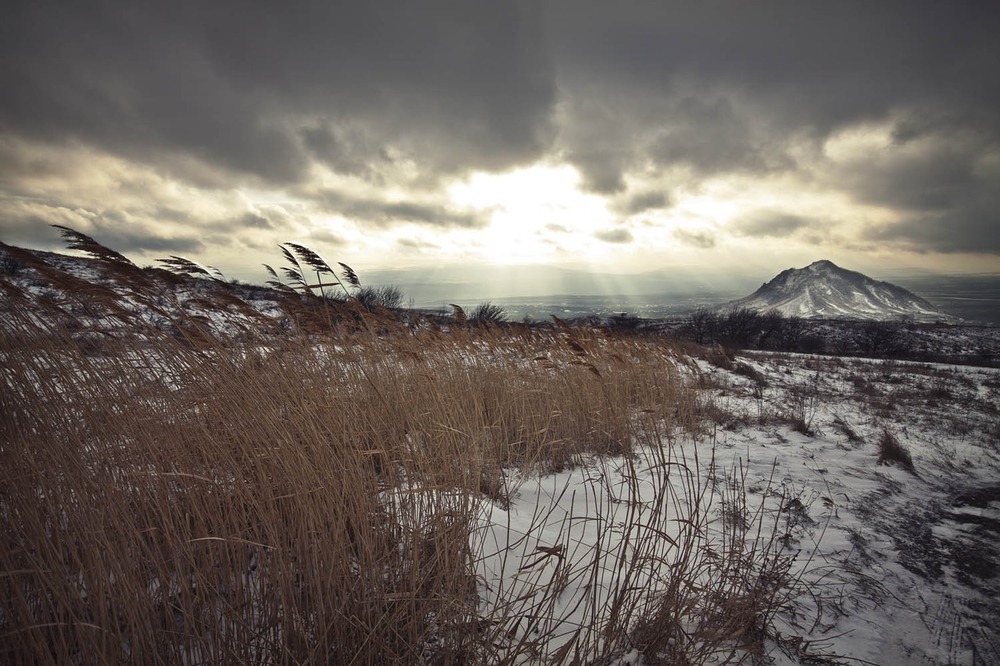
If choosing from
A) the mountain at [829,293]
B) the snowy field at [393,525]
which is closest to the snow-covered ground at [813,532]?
the snowy field at [393,525]

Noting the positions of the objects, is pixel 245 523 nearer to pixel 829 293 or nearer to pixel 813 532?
pixel 813 532

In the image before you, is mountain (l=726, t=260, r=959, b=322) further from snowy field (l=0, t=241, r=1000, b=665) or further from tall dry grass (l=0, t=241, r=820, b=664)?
tall dry grass (l=0, t=241, r=820, b=664)

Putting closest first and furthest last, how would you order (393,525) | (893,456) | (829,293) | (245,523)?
(245,523), (393,525), (893,456), (829,293)

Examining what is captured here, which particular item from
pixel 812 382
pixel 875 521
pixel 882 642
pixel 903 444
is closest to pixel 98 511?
pixel 882 642

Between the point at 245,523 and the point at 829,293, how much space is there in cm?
20091

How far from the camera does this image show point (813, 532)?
259cm

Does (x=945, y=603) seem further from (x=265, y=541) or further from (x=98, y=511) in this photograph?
(x=98, y=511)

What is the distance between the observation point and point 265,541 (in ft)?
6.63

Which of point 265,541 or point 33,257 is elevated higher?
point 33,257

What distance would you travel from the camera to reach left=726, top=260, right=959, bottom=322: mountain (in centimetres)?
14138

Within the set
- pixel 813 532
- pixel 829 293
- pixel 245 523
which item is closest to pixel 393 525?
pixel 245 523

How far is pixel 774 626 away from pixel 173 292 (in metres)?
4.49

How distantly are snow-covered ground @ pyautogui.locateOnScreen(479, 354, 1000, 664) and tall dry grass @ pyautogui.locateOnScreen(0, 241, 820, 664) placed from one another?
0.12 meters

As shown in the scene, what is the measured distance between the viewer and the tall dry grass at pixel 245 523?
51.7 inches
